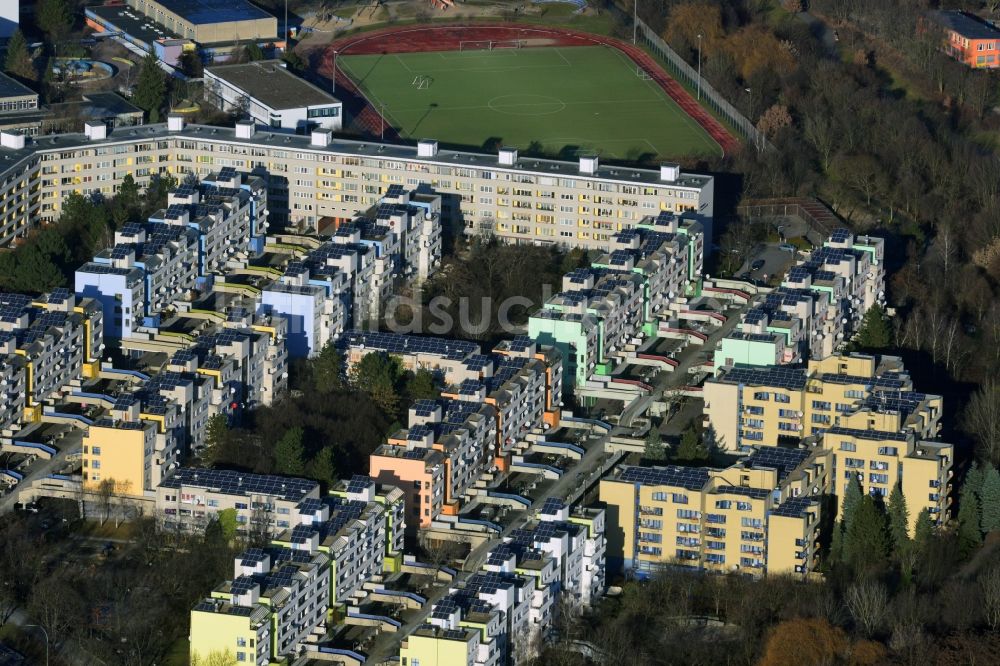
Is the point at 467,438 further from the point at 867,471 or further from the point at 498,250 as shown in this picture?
the point at 498,250

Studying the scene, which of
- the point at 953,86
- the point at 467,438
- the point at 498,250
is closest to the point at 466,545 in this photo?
the point at 467,438

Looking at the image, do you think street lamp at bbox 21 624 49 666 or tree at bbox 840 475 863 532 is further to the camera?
tree at bbox 840 475 863 532

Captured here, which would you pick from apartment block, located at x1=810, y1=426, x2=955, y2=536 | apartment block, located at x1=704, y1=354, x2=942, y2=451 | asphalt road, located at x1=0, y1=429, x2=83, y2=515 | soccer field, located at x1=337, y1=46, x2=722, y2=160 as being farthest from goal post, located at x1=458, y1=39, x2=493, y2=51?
A: apartment block, located at x1=810, y1=426, x2=955, y2=536

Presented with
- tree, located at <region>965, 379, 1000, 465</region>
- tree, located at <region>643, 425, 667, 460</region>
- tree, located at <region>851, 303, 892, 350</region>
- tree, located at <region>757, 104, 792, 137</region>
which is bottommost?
tree, located at <region>643, 425, 667, 460</region>

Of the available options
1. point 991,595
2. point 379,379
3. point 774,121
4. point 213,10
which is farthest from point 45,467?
point 213,10

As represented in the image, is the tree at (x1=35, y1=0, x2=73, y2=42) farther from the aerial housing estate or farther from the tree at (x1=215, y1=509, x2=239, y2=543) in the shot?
the tree at (x1=215, y1=509, x2=239, y2=543)

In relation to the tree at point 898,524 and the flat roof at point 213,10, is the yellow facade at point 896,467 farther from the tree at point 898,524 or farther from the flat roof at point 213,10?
the flat roof at point 213,10

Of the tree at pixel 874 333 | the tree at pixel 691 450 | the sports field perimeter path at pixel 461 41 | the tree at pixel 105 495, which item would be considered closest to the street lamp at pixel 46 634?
the tree at pixel 105 495
